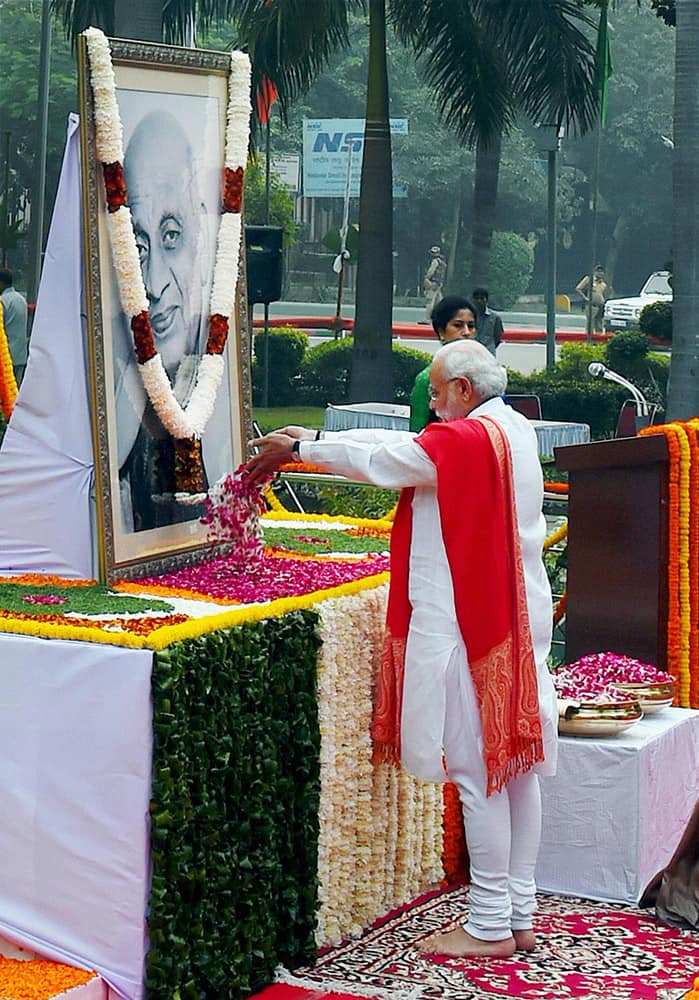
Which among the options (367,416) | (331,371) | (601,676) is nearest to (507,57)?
(367,416)

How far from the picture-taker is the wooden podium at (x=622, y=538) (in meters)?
6.46

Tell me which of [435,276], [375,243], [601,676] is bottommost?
[601,676]

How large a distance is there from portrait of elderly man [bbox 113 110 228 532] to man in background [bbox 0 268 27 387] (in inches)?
367

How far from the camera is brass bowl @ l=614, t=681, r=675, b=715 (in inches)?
236

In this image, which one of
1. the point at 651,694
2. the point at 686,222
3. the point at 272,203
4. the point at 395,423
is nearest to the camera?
the point at 651,694

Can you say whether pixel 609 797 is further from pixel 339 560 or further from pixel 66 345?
pixel 66 345

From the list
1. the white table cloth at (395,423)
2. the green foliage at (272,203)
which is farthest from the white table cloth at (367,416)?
the green foliage at (272,203)

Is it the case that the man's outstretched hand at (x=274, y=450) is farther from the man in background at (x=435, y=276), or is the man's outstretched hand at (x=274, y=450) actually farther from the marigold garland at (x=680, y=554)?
the man in background at (x=435, y=276)

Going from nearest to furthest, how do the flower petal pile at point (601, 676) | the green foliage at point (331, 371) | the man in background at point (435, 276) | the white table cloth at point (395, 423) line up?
the flower petal pile at point (601, 676)
the white table cloth at point (395, 423)
the green foliage at point (331, 371)
the man in background at point (435, 276)

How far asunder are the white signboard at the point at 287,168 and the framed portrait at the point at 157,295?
17686 millimetres

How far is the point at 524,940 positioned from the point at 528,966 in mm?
116

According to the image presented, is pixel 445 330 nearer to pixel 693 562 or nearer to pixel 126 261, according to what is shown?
pixel 693 562

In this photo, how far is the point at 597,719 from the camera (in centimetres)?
564

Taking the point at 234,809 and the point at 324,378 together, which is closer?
the point at 234,809
